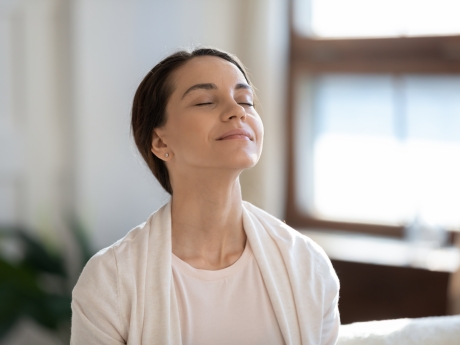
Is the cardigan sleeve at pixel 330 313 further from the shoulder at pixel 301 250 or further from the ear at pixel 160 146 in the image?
the ear at pixel 160 146

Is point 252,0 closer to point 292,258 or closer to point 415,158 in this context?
point 415,158

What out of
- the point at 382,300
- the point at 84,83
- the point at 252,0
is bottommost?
the point at 382,300

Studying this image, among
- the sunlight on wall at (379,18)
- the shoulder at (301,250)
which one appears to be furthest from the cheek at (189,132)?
the sunlight on wall at (379,18)

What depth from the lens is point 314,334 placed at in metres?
1.49

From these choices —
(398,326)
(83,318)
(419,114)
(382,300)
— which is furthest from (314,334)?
(419,114)

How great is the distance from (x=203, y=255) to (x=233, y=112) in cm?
35

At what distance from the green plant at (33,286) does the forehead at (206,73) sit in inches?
57.6

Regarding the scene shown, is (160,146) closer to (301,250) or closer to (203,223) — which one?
(203,223)

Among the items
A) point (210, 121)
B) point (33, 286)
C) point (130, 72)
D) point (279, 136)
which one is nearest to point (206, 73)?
point (210, 121)

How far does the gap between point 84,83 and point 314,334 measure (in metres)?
1.82

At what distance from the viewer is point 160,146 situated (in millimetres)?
1568

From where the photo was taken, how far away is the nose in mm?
1440

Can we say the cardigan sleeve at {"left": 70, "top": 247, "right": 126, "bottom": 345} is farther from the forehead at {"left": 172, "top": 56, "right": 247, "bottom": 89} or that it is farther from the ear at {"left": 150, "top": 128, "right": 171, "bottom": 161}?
the forehead at {"left": 172, "top": 56, "right": 247, "bottom": 89}

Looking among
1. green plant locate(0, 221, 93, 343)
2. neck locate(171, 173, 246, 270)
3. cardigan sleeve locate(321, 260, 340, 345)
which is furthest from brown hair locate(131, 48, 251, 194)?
green plant locate(0, 221, 93, 343)
